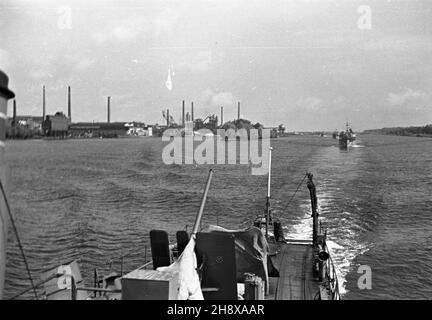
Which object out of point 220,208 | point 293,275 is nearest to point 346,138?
point 220,208

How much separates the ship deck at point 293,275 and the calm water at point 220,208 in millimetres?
4998

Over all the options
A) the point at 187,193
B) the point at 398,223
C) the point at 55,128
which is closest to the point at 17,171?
the point at 55,128

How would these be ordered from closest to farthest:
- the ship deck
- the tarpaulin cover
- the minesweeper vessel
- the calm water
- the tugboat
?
the minesweeper vessel, the tarpaulin cover, the ship deck, the calm water, the tugboat

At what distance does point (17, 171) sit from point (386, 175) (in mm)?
36647

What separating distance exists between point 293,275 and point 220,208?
21275mm

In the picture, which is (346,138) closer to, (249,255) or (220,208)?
(220,208)

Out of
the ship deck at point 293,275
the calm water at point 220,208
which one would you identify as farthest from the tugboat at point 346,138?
the ship deck at point 293,275

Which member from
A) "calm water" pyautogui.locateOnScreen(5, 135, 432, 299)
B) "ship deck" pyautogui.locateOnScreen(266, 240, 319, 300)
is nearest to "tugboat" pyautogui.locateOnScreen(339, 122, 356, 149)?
"calm water" pyautogui.locateOnScreen(5, 135, 432, 299)

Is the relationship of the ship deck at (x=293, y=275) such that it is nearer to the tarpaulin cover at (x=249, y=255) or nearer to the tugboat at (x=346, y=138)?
the tarpaulin cover at (x=249, y=255)

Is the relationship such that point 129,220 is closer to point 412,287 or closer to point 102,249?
point 102,249

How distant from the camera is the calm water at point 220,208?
2214cm

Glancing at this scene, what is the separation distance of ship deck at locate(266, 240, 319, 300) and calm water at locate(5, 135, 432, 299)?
4998 millimetres

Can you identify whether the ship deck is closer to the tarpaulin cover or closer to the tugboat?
the tarpaulin cover

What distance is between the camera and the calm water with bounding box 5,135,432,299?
2214cm
